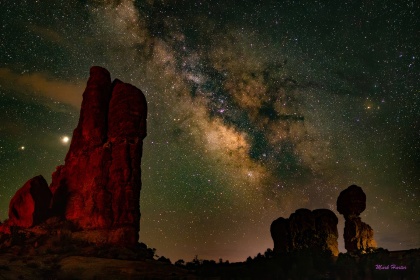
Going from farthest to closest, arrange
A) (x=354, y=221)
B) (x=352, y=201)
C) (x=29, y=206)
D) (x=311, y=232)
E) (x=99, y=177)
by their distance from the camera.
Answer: (x=99, y=177) < (x=352, y=201) < (x=354, y=221) < (x=29, y=206) < (x=311, y=232)

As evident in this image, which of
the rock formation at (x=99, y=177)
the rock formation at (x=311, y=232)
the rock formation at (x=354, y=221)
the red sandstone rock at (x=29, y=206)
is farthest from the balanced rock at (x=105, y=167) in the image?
the rock formation at (x=354, y=221)

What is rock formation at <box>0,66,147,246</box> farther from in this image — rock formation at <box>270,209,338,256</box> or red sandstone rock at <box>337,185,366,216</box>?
red sandstone rock at <box>337,185,366,216</box>

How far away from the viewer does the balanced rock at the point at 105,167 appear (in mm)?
44875

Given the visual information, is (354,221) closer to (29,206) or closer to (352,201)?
(352,201)

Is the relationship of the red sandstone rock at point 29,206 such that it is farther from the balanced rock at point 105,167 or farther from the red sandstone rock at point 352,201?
the red sandstone rock at point 352,201

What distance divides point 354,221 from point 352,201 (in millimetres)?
2436

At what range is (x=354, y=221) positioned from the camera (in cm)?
4544

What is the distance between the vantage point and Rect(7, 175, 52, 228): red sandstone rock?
43750mm

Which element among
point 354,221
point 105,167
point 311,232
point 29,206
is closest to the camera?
point 311,232

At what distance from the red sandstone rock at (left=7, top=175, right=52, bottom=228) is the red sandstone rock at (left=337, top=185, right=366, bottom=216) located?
37.3 metres

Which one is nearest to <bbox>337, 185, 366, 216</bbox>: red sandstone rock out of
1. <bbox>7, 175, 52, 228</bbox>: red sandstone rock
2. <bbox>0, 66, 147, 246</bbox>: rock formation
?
<bbox>0, 66, 147, 246</bbox>: rock formation

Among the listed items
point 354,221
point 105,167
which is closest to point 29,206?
point 105,167

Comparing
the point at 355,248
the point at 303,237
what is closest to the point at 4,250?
the point at 303,237

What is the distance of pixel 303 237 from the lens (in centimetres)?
4238
